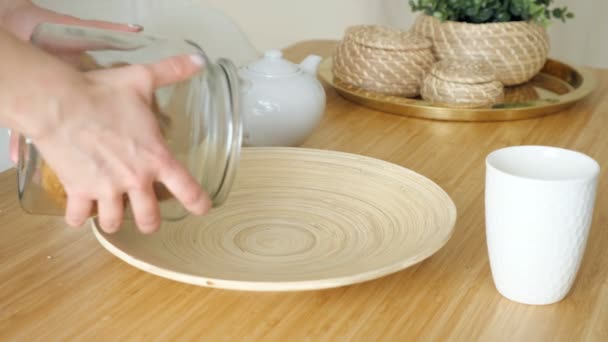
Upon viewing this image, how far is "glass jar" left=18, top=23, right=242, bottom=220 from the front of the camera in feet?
2.49

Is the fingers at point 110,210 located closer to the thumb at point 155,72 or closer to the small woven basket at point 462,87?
the thumb at point 155,72

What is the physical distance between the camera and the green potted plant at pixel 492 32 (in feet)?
4.76

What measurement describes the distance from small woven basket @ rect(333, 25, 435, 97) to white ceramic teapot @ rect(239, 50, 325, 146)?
0.75ft

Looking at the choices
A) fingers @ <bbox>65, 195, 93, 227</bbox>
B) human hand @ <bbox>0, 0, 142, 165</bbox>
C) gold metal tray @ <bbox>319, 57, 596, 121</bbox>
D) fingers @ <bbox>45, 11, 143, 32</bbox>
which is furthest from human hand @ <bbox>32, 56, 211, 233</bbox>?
gold metal tray @ <bbox>319, 57, 596, 121</bbox>

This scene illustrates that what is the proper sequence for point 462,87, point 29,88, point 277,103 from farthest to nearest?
point 462,87
point 277,103
point 29,88

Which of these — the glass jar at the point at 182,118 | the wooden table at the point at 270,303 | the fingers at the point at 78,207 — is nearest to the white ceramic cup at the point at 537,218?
the wooden table at the point at 270,303

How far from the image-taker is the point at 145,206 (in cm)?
70

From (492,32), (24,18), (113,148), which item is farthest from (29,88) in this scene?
(492,32)

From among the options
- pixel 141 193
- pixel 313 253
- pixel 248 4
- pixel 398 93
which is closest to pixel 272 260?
pixel 313 253

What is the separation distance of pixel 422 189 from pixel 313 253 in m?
0.16

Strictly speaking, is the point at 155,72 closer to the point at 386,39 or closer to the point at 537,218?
the point at 537,218

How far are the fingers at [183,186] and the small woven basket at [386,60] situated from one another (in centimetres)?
73

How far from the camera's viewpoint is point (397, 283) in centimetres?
81

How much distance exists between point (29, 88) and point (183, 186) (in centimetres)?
15
